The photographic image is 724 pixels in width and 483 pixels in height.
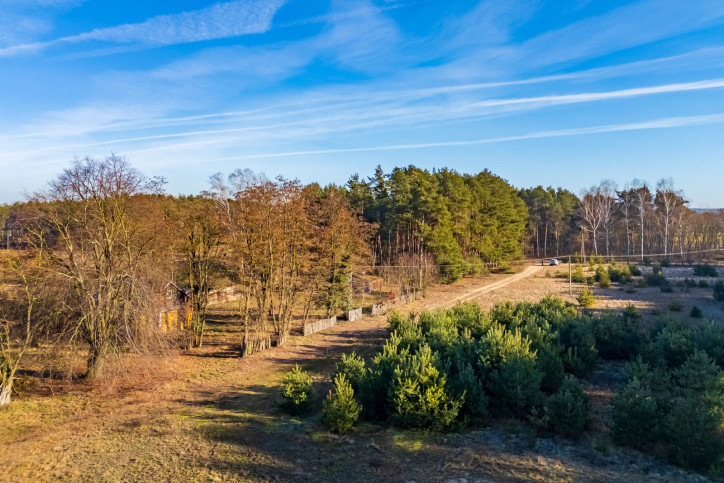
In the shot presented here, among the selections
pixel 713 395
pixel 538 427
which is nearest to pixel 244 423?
pixel 538 427

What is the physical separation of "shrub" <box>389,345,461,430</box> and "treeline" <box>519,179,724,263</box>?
4369 centimetres

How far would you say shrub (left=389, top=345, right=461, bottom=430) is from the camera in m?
10.2

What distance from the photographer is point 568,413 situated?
30.9ft

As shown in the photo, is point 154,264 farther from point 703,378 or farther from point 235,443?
point 703,378

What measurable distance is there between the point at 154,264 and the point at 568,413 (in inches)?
636

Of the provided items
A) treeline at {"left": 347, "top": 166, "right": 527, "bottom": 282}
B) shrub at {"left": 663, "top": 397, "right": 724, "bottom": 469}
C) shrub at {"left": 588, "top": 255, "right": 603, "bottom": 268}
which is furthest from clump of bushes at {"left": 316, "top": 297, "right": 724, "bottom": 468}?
shrub at {"left": 588, "top": 255, "right": 603, "bottom": 268}

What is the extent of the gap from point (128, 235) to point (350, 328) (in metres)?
12.6

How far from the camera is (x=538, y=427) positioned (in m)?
9.96

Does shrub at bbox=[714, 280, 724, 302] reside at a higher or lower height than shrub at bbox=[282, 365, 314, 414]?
higher

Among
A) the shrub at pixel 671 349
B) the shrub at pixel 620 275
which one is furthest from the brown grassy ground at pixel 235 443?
the shrub at pixel 620 275

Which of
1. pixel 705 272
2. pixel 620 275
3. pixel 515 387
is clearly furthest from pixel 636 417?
pixel 705 272

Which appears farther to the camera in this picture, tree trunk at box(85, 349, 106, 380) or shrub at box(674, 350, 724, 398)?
tree trunk at box(85, 349, 106, 380)

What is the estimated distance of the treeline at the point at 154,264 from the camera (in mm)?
15172

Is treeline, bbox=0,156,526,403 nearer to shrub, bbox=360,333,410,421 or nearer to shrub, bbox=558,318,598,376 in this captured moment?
shrub, bbox=360,333,410,421
